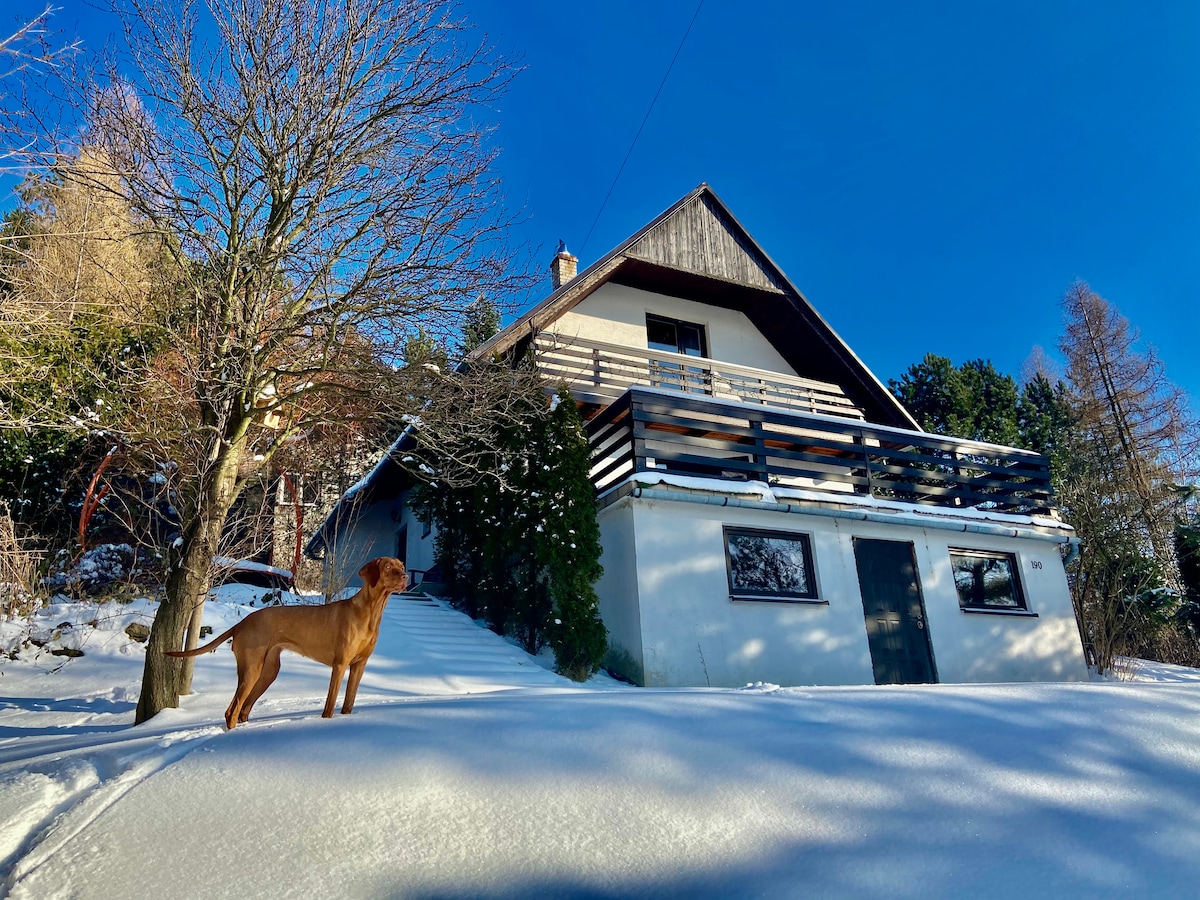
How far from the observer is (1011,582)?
12.5 metres

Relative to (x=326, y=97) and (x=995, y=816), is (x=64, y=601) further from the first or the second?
(x=995, y=816)

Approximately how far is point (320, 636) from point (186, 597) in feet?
7.88

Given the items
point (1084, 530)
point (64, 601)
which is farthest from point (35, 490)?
point (1084, 530)

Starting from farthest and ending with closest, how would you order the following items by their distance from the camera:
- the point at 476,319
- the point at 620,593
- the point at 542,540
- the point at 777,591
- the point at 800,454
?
the point at 800,454 < the point at 777,591 < the point at 620,593 < the point at 542,540 < the point at 476,319

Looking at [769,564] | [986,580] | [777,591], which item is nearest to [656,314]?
[769,564]

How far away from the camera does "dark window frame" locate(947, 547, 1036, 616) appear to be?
1186cm

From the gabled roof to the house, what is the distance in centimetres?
4

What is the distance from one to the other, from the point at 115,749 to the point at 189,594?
267 cm

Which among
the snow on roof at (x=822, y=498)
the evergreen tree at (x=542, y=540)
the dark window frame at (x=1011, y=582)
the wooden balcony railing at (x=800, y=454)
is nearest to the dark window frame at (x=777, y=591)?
the snow on roof at (x=822, y=498)

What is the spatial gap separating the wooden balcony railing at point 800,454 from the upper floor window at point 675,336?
2.86 meters

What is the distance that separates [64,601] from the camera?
31.0ft

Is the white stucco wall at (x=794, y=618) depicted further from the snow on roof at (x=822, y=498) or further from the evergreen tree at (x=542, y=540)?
the evergreen tree at (x=542, y=540)

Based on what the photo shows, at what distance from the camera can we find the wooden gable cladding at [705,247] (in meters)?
14.0

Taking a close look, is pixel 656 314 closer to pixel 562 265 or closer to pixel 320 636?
pixel 562 265
